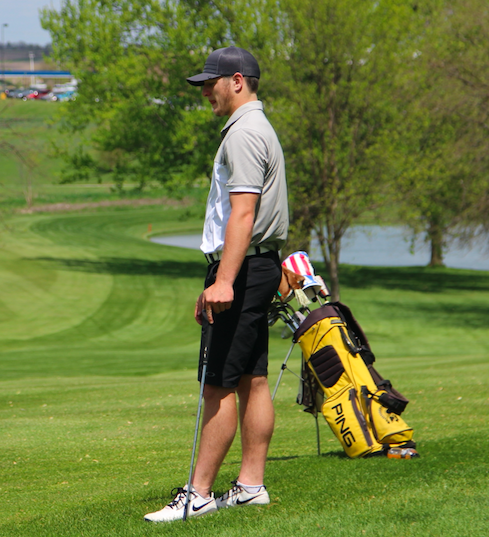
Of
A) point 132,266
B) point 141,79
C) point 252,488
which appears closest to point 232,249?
point 252,488

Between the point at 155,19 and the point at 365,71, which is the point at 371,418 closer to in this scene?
the point at 365,71

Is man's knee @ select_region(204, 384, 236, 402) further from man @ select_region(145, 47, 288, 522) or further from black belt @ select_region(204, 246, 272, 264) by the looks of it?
black belt @ select_region(204, 246, 272, 264)

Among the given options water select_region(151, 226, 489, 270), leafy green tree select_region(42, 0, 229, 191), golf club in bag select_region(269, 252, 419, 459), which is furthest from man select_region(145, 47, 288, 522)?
water select_region(151, 226, 489, 270)

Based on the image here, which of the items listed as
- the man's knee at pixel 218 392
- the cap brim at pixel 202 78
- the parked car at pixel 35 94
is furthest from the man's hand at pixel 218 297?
the parked car at pixel 35 94

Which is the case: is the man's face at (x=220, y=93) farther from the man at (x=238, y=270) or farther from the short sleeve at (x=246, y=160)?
the short sleeve at (x=246, y=160)

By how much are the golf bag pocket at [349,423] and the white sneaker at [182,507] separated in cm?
130

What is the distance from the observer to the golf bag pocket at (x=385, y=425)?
4.63 m

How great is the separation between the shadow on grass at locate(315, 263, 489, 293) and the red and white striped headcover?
75.0 ft

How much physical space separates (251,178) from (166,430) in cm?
365

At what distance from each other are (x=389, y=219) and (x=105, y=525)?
21.2 metres

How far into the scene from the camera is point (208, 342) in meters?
3.54

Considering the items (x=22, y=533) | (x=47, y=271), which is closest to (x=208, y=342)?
(x=22, y=533)

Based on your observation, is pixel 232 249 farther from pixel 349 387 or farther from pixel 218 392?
pixel 349 387

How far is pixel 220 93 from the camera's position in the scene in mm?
3686
